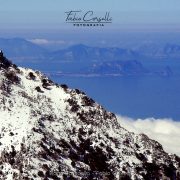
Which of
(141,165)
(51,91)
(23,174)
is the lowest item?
(23,174)

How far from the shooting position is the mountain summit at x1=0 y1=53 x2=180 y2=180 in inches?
2657

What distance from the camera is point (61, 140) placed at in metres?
75.6

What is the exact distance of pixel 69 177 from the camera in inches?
2677

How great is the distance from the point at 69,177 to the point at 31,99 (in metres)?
21.3

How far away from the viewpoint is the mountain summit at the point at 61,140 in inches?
2657

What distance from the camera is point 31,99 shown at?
85.6 m

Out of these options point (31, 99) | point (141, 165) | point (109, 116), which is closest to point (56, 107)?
point (31, 99)

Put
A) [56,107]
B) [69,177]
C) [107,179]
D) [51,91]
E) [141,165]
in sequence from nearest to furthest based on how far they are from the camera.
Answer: [69,177], [107,179], [141,165], [56,107], [51,91]

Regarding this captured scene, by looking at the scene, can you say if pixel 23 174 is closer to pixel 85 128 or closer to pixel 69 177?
pixel 69 177

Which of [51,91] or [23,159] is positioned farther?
[51,91]

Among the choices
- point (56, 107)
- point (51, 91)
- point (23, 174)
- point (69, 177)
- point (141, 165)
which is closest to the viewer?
point (23, 174)

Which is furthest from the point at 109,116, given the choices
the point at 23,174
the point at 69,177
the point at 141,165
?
the point at 23,174

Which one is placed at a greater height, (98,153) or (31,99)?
(31,99)

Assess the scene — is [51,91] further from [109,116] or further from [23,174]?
[23,174]
